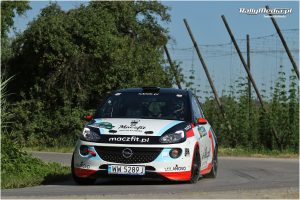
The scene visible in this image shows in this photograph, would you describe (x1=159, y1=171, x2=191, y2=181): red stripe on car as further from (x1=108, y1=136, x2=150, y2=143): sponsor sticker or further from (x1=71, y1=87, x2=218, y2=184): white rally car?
(x1=108, y1=136, x2=150, y2=143): sponsor sticker

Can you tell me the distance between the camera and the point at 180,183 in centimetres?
1291

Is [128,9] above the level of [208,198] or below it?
above

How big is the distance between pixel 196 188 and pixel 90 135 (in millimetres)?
1965

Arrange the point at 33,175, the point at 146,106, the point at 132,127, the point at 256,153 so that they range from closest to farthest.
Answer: the point at 132,127 → the point at 146,106 → the point at 33,175 → the point at 256,153

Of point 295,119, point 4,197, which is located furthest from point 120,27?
point 4,197

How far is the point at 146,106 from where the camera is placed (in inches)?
534

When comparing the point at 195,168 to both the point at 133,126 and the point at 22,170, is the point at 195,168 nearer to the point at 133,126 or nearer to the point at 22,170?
the point at 133,126

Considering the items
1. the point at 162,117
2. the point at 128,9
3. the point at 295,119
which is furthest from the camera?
the point at 128,9

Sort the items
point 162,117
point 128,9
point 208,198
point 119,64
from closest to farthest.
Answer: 1. point 208,198
2. point 162,117
3. point 119,64
4. point 128,9

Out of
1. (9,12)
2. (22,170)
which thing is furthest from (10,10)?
(22,170)

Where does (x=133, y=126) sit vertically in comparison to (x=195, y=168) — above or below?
above

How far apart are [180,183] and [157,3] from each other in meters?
19.2

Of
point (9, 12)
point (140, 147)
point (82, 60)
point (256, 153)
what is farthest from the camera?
point (9, 12)

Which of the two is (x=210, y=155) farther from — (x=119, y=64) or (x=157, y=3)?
(x=157, y=3)
